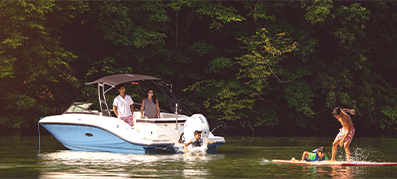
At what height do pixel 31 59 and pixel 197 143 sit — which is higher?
pixel 31 59

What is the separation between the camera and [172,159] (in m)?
14.1

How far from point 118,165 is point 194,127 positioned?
2.93 meters

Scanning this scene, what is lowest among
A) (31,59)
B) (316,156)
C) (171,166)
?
(171,166)

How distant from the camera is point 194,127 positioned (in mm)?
15000

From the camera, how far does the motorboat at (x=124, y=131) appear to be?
15.1m

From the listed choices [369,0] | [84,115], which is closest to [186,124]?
[84,115]

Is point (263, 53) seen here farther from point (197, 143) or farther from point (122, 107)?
point (197, 143)

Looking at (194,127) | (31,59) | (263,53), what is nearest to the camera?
(194,127)

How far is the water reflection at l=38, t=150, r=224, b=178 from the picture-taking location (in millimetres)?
11164

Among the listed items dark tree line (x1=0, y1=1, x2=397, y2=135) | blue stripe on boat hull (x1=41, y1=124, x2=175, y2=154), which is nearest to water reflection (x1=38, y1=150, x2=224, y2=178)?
blue stripe on boat hull (x1=41, y1=124, x2=175, y2=154)

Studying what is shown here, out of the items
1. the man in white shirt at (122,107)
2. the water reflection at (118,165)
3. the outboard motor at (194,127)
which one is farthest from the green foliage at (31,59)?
the outboard motor at (194,127)

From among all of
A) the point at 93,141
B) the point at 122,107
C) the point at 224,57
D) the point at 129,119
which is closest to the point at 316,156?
the point at 129,119

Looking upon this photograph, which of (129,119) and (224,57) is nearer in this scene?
(129,119)

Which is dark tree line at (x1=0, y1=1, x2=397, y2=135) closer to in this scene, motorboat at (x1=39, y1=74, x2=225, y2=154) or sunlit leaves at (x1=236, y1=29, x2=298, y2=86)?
sunlit leaves at (x1=236, y1=29, x2=298, y2=86)
